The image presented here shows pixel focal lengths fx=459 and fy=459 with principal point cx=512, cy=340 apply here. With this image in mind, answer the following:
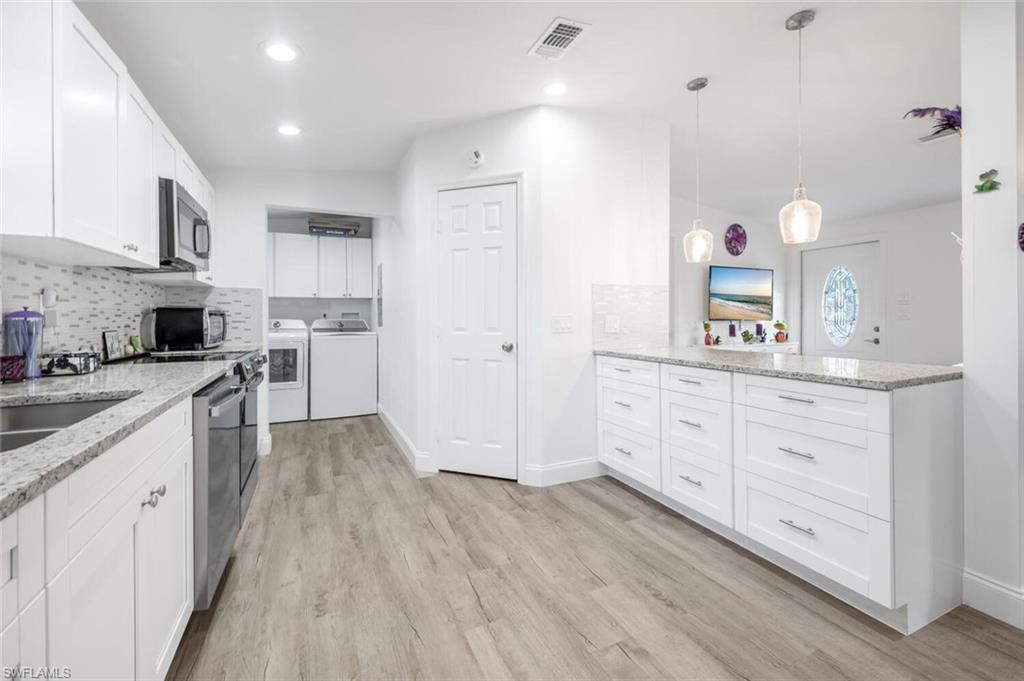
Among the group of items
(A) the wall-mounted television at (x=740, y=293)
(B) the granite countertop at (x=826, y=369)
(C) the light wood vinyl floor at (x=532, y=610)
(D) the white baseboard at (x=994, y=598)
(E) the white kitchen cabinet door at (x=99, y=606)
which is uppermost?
(A) the wall-mounted television at (x=740, y=293)

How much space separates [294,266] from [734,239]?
5.26 m

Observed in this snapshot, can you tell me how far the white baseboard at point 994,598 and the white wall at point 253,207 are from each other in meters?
4.35

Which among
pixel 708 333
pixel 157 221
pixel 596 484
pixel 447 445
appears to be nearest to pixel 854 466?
pixel 596 484

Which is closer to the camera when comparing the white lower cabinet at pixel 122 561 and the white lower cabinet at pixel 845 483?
the white lower cabinet at pixel 122 561

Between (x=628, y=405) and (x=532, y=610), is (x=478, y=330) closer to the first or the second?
(x=628, y=405)

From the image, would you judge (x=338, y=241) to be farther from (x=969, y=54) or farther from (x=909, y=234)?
(x=909, y=234)

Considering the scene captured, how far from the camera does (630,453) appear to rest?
9.43 feet

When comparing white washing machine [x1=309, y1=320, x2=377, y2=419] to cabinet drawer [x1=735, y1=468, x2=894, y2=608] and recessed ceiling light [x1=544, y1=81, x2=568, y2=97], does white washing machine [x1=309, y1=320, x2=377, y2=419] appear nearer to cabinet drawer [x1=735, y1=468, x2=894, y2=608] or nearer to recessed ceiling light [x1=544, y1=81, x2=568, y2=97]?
recessed ceiling light [x1=544, y1=81, x2=568, y2=97]

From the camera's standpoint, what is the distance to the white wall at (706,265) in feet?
17.1

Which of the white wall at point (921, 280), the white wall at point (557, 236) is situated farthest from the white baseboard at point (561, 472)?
the white wall at point (921, 280)

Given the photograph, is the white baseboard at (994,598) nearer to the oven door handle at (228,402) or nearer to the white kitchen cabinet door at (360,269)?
the oven door handle at (228,402)

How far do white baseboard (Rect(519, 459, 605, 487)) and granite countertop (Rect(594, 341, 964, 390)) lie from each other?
911 mm

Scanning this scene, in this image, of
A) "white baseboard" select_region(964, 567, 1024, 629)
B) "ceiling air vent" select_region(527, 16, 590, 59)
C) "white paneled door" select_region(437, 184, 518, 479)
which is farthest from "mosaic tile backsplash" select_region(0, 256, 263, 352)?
"white baseboard" select_region(964, 567, 1024, 629)

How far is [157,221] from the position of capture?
224cm
